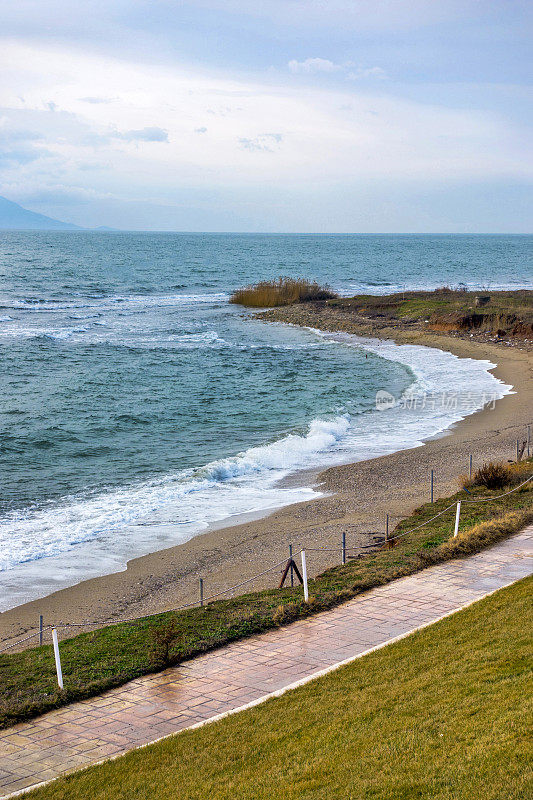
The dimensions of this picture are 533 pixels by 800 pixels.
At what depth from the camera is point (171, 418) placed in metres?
30.9

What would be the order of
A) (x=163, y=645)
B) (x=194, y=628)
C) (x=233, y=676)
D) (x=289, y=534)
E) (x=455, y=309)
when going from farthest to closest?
(x=455, y=309), (x=289, y=534), (x=194, y=628), (x=163, y=645), (x=233, y=676)

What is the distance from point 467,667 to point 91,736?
4.46 m

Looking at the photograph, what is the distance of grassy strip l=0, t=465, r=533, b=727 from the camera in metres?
9.80

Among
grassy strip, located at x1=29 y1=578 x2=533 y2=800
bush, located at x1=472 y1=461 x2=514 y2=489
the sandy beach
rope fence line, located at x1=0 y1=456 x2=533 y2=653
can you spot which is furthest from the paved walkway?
bush, located at x1=472 y1=461 x2=514 y2=489

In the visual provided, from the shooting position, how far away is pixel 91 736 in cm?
861

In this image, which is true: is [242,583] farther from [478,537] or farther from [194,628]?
[478,537]

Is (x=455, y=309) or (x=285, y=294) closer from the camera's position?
(x=455, y=309)

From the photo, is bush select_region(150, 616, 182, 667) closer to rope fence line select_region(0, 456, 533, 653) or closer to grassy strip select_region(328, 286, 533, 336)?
rope fence line select_region(0, 456, 533, 653)

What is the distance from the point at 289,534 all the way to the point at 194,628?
20.2 feet

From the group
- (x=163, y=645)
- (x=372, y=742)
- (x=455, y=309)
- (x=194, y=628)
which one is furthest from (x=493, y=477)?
(x=455, y=309)

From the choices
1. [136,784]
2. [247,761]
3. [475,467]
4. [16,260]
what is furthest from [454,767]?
[16,260]

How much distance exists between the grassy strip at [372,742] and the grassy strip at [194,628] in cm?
215

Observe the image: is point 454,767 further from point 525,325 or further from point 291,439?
point 525,325

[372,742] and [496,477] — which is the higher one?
[372,742]
